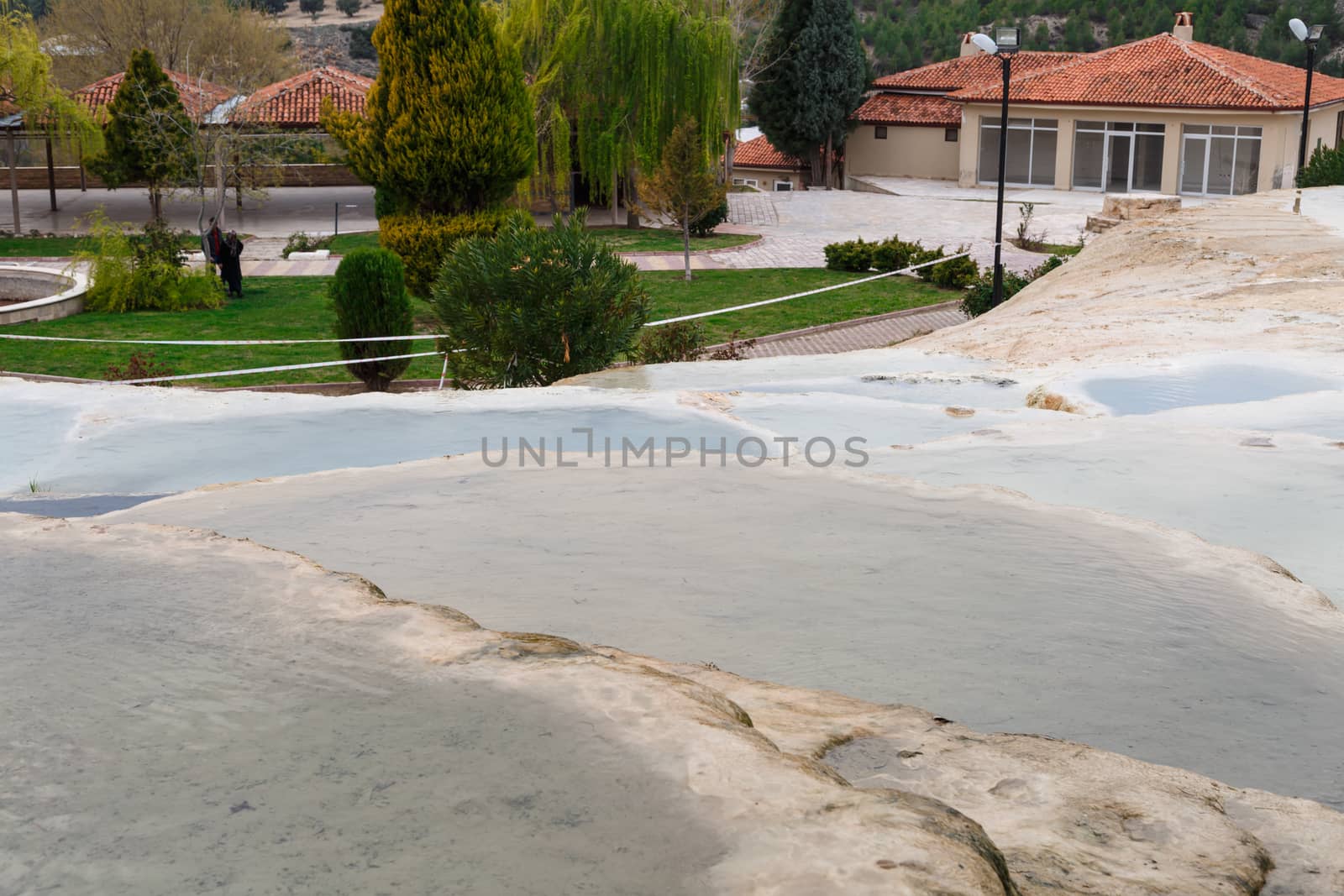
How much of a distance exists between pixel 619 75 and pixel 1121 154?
18221 mm

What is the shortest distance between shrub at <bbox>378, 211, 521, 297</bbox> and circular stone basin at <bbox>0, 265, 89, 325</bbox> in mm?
5682

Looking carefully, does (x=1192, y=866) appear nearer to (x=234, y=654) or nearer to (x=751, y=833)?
(x=751, y=833)

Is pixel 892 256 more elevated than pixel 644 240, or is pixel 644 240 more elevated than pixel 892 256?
pixel 644 240

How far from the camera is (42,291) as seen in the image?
85.8 ft

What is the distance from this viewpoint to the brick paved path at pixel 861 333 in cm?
2133

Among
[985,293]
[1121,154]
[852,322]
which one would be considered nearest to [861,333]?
[852,322]

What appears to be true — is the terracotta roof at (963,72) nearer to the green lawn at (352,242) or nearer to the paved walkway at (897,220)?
the paved walkway at (897,220)

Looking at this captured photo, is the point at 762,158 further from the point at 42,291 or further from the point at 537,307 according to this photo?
the point at 537,307

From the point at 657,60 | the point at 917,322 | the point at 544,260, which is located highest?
the point at 657,60

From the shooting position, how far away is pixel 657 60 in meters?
33.7

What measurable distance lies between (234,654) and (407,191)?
Result: 21.1m

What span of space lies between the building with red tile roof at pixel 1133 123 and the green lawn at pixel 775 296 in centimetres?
1653

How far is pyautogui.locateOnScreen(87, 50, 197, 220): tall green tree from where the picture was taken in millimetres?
31391

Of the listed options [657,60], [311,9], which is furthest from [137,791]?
[311,9]
